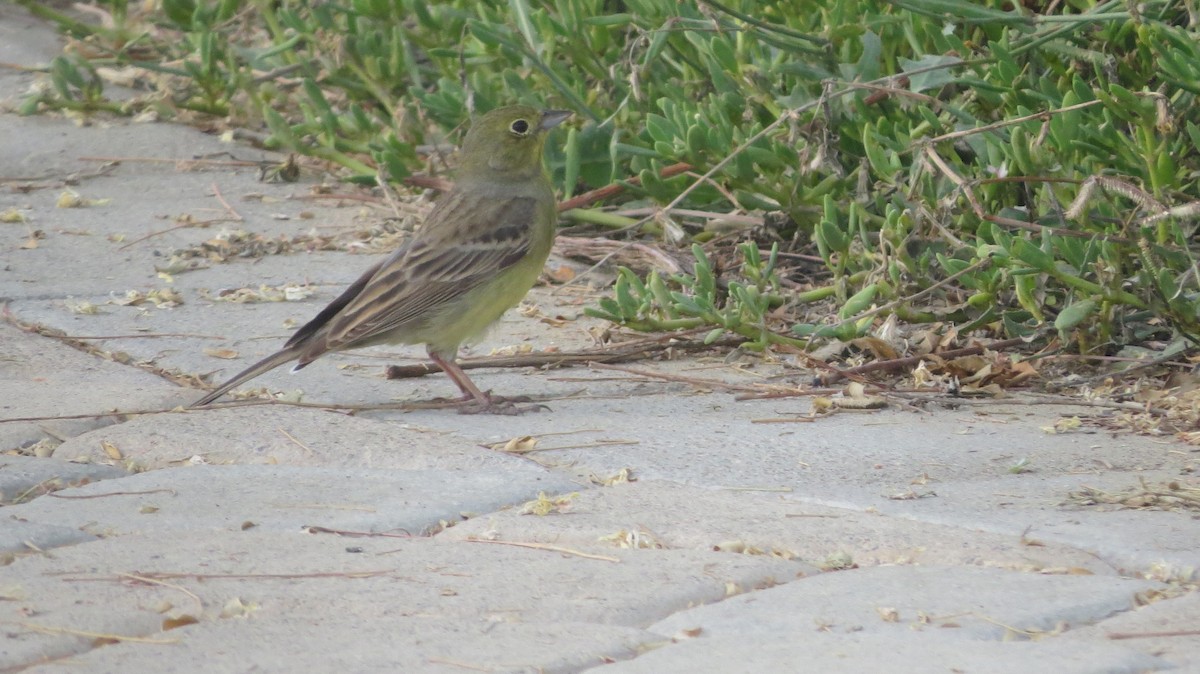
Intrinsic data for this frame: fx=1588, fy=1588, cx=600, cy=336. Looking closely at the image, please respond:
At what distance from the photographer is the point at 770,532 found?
356 cm

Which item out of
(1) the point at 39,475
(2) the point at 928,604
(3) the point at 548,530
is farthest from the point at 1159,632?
(1) the point at 39,475

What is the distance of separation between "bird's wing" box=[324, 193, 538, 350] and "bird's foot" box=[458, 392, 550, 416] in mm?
436

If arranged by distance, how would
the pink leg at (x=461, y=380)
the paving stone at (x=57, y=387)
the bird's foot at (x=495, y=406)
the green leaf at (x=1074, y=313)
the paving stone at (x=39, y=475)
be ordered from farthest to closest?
the pink leg at (x=461, y=380), the bird's foot at (x=495, y=406), the green leaf at (x=1074, y=313), the paving stone at (x=57, y=387), the paving stone at (x=39, y=475)

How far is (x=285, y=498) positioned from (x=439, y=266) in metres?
1.85

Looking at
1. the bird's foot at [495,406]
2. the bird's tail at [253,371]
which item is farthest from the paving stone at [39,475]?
the bird's foot at [495,406]

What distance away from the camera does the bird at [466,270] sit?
205 inches

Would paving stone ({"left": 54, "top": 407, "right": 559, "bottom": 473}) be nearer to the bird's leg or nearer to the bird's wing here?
the bird's leg

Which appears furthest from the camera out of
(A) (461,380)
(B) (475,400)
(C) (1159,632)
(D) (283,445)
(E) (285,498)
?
(A) (461,380)

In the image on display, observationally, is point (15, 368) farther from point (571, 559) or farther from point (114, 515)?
point (571, 559)

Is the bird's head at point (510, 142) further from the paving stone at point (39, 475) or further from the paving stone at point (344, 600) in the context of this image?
the paving stone at point (344, 600)

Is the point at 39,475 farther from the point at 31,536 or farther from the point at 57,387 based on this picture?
the point at 57,387

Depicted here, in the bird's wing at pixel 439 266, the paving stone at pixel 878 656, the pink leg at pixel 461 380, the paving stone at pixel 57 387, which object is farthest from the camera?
the bird's wing at pixel 439 266

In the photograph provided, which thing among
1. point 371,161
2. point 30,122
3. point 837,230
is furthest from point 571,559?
point 30,122

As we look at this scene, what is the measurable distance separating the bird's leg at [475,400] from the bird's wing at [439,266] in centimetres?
23
